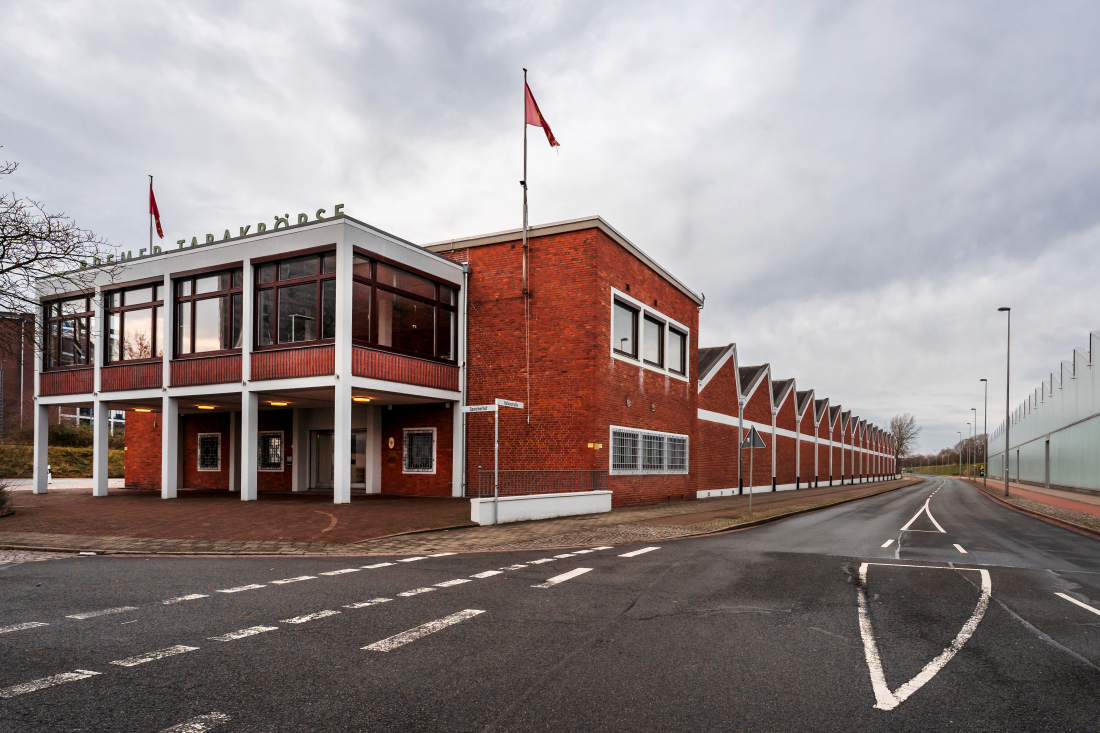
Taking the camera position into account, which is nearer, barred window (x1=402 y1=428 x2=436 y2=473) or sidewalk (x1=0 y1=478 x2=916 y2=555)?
sidewalk (x1=0 y1=478 x2=916 y2=555)

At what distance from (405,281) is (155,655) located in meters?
17.3

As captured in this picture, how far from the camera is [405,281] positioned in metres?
22.0

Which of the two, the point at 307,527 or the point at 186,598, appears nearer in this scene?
the point at 186,598

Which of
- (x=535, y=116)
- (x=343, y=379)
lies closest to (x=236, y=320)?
(x=343, y=379)

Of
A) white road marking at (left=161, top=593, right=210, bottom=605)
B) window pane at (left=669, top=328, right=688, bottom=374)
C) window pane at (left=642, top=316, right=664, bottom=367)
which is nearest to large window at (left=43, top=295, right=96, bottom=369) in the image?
window pane at (left=642, top=316, right=664, bottom=367)

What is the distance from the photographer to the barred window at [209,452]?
28708 millimetres

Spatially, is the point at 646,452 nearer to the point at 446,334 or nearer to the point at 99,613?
the point at 446,334

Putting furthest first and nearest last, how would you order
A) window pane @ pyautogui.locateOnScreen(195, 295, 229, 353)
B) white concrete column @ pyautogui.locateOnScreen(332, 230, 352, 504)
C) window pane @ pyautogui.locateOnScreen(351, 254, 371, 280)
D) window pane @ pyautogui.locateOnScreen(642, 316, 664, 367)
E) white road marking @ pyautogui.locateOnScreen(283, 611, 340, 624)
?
window pane @ pyautogui.locateOnScreen(642, 316, 664, 367), window pane @ pyautogui.locateOnScreen(195, 295, 229, 353), window pane @ pyautogui.locateOnScreen(351, 254, 371, 280), white concrete column @ pyautogui.locateOnScreen(332, 230, 352, 504), white road marking @ pyautogui.locateOnScreen(283, 611, 340, 624)

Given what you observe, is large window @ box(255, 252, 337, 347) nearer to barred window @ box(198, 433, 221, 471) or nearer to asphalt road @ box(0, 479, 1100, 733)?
barred window @ box(198, 433, 221, 471)

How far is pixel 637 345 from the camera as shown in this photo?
25.5 metres

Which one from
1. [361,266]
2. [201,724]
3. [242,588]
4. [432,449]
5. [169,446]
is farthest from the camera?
[432,449]

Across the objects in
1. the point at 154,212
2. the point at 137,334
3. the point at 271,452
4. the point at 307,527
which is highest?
the point at 154,212

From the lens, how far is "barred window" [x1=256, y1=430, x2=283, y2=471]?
2730 cm

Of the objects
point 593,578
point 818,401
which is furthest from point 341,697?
point 818,401
